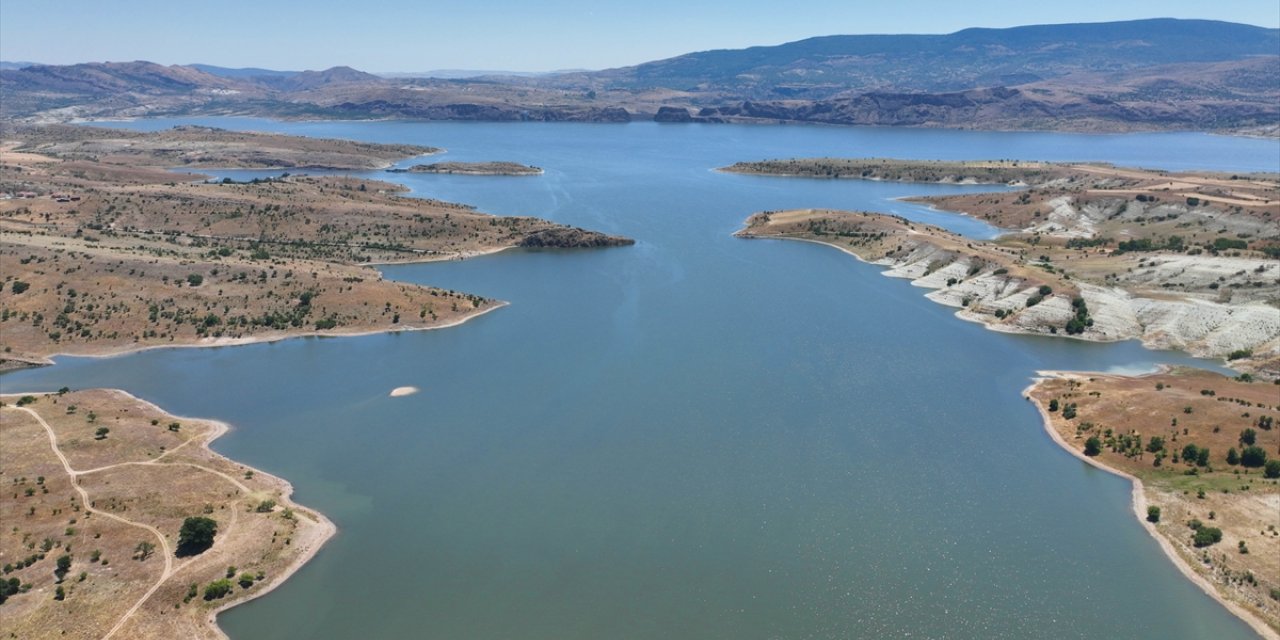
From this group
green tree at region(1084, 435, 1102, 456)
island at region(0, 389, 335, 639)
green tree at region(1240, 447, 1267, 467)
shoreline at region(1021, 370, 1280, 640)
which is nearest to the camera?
island at region(0, 389, 335, 639)

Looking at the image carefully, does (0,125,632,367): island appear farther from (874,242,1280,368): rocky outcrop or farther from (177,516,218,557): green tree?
(874,242,1280,368): rocky outcrop

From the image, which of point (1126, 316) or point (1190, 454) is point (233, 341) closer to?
point (1190, 454)

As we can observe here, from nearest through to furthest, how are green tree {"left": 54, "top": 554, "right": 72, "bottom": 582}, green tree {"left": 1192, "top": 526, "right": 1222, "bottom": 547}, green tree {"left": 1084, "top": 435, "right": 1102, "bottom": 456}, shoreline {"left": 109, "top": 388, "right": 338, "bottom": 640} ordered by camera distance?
1. shoreline {"left": 109, "top": 388, "right": 338, "bottom": 640}
2. green tree {"left": 54, "top": 554, "right": 72, "bottom": 582}
3. green tree {"left": 1192, "top": 526, "right": 1222, "bottom": 547}
4. green tree {"left": 1084, "top": 435, "right": 1102, "bottom": 456}

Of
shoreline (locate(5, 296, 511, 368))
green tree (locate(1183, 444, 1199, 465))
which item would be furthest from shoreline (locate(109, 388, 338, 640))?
green tree (locate(1183, 444, 1199, 465))

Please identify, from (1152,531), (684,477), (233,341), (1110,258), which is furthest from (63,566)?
(1110,258)

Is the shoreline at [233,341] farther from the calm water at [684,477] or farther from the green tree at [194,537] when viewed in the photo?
the green tree at [194,537]

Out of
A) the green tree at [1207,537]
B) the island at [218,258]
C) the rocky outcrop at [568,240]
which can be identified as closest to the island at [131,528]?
the island at [218,258]
